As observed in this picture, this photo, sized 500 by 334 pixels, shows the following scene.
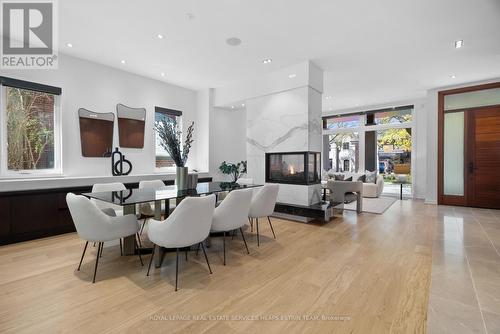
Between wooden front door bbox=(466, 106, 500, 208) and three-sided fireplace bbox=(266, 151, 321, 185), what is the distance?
13.4 feet

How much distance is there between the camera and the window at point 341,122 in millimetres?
8852

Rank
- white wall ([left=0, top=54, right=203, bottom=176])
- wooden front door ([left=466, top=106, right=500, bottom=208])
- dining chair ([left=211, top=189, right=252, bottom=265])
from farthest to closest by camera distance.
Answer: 1. wooden front door ([left=466, top=106, right=500, bottom=208])
2. white wall ([left=0, top=54, right=203, bottom=176])
3. dining chair ([left=211, top=189, right=252, bottom=265])

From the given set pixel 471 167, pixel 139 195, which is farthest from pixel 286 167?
pixel 471 167

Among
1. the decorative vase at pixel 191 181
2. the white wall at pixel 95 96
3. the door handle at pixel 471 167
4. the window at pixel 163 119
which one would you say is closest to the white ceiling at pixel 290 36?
the white wall at pixel 95 96

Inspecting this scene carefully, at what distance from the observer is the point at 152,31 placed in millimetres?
3652

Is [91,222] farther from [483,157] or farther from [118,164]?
[483,157]

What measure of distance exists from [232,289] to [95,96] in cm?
466

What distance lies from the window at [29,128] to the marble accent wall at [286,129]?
12.7ft

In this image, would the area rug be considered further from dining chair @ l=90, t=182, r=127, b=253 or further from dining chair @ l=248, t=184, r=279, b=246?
dining chair @ l=90, t=182, r=127, b=253

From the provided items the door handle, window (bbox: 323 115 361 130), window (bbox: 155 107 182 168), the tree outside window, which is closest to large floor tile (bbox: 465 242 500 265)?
the door handle

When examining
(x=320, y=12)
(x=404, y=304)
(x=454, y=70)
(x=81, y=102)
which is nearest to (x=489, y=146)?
(x=454, y=70)

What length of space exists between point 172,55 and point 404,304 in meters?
4.96

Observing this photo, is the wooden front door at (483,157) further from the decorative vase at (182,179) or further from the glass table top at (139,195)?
the decorative vase at (182,179)

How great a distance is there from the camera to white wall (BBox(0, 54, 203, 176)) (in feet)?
14.4
